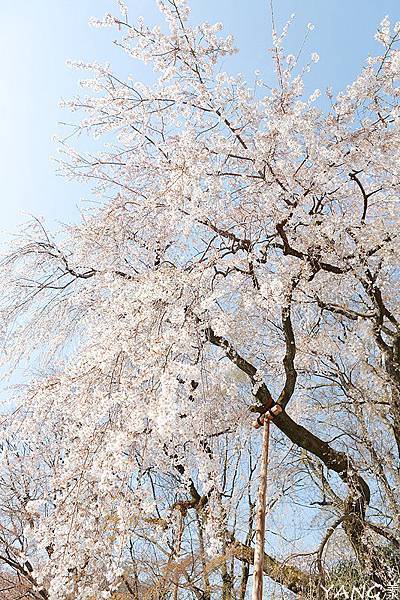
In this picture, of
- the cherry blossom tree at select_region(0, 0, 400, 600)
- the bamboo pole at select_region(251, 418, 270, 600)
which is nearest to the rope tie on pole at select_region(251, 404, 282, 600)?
the bamboo pole at select_region(251, 418, 270, 600)

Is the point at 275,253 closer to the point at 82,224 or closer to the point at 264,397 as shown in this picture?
the point at 264,397

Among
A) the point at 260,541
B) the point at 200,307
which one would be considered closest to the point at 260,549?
the point at 260,541

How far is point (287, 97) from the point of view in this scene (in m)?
3.47

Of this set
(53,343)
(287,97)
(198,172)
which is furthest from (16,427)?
(287,97)

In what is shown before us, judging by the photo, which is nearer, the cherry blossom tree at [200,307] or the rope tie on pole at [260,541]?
the rope tie on pole at [260,541]

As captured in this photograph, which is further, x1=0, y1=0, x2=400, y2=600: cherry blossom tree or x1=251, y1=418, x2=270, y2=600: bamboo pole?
x1=0, y1=0, x2=400, y2=600: cherry blossom tree

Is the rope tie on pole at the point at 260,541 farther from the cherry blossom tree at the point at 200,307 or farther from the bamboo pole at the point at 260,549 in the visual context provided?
the cherry blossom tree at the point at 200,307

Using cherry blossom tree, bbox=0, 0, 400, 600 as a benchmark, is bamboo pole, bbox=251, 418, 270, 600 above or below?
below

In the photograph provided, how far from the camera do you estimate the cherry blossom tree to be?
300 cm

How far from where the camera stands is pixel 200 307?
314 cm

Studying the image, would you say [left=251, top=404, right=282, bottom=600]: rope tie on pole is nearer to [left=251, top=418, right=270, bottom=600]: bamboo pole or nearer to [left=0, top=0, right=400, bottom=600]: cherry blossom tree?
[left=251, top=418, right=270, bottom=600]: bamboo pole

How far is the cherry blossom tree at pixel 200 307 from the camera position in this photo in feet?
9.84

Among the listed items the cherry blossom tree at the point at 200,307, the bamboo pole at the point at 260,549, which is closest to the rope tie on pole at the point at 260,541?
the bamboo pole at the point at 260,549

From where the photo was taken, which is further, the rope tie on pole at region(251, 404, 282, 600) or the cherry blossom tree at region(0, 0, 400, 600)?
the cherry blossom tree at region(0, 0, 400, 600)
